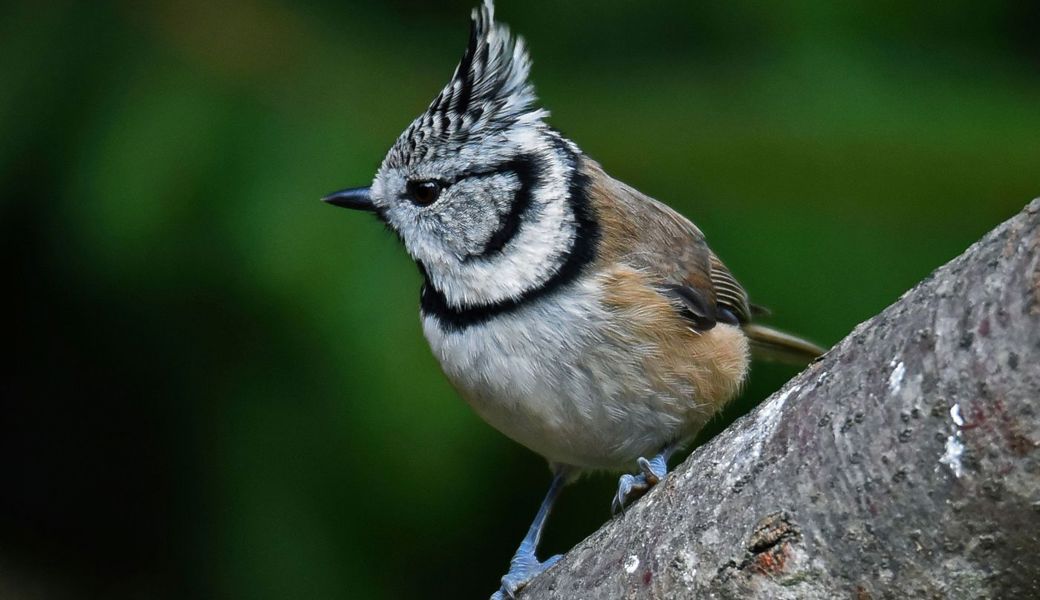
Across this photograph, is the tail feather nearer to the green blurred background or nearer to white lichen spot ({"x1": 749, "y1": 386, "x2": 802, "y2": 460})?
the green blurred background

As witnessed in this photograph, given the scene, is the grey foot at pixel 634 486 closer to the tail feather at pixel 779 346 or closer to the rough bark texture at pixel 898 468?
the rough bark texture at pixel 898 468

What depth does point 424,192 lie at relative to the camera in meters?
3.02

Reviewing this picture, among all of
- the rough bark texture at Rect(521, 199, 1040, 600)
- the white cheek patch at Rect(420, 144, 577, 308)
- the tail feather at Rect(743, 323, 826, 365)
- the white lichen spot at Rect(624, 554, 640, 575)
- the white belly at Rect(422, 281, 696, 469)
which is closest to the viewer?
the rough bark texture at Rect(521, 199, 1040, 600)

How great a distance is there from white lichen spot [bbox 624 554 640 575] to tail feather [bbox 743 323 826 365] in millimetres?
1614

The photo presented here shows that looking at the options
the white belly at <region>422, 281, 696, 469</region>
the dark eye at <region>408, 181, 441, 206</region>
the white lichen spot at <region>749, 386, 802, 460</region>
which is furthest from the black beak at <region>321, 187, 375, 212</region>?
the white lichen spot at <region>749, 386, 802, 460</region>

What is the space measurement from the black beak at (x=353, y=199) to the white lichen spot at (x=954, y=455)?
6.58 ft

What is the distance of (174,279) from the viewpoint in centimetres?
354

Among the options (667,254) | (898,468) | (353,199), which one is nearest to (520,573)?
(667,254)

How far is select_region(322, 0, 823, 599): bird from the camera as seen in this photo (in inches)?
105

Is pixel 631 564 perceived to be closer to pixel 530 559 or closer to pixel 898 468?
pixel 898 468

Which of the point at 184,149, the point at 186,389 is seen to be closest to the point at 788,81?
the point at 184,149

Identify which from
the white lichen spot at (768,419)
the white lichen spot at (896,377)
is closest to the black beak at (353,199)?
the white lichen spot at (768,419)

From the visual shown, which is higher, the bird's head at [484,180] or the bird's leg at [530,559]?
the bird's head at [484,180]

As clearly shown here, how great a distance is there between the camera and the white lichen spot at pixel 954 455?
4.47 feet
